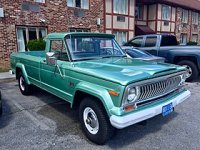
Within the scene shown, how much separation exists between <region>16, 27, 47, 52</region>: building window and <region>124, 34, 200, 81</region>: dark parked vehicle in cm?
571

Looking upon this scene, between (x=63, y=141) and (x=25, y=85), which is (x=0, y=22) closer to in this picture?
(x=25, y=85)

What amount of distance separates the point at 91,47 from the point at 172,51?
5.08m

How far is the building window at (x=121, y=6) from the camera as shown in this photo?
52.7 feet

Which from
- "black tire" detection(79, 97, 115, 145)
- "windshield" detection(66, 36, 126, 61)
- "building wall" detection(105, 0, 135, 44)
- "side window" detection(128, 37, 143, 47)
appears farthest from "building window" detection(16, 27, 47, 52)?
"black tire" detection(79, 97, 115, 145)

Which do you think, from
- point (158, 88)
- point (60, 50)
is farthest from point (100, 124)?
point (60, 50)

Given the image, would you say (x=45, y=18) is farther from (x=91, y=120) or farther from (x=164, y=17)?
(x=164, y=17)

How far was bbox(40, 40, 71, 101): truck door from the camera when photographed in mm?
3947

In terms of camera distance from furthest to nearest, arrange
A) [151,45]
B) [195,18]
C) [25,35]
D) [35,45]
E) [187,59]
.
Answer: [195,18] < [25,35] < [35,45] < [151,45] < [187,59]

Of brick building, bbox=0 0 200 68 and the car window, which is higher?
brick building, bbox=0 0 200 68

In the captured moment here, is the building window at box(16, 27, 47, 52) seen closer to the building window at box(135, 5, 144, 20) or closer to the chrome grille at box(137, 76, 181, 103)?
the chrome grille at box(137, 76, 181, 103)

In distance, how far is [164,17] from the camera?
70.7ft

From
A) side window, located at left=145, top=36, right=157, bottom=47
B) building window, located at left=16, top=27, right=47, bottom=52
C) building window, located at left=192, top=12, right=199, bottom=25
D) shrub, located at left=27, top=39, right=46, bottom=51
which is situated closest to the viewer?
side window, located at left=145, top=36, right=157, bottom=47

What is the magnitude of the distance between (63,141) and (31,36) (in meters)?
9.34

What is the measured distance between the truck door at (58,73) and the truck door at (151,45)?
5575 mm
